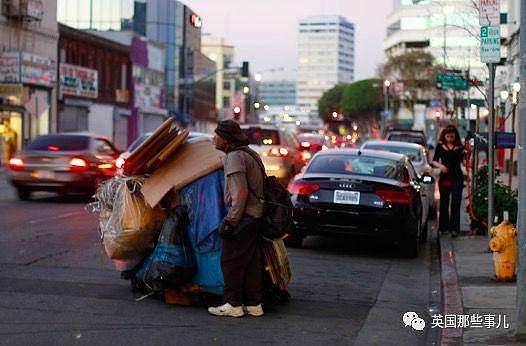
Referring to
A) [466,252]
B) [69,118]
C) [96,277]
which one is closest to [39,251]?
[96,277]

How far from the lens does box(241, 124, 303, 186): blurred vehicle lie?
23.5 metres

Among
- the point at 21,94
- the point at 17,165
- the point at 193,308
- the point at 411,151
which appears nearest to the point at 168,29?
the point at 21,94

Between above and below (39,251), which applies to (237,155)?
above

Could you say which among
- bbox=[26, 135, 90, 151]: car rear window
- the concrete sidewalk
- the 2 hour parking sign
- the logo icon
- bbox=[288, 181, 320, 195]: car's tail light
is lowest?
the logo icon

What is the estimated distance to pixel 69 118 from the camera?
180 feet

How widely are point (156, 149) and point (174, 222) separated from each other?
2.38 ft

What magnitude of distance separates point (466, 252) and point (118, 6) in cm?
6412

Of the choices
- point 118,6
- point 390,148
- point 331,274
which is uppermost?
point 118,6

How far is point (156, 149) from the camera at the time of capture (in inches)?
337

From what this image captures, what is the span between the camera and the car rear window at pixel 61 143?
803 inches

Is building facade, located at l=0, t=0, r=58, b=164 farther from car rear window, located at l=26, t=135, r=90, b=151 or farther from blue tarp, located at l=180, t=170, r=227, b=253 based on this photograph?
blue tarp, located at l=180, t=170, r=227, b=253

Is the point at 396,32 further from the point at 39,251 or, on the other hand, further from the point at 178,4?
the point at 39,251

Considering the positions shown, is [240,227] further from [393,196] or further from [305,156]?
[305,156]

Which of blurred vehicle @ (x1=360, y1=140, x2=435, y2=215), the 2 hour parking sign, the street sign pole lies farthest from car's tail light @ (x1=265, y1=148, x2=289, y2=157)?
the 2 hour parking sign
